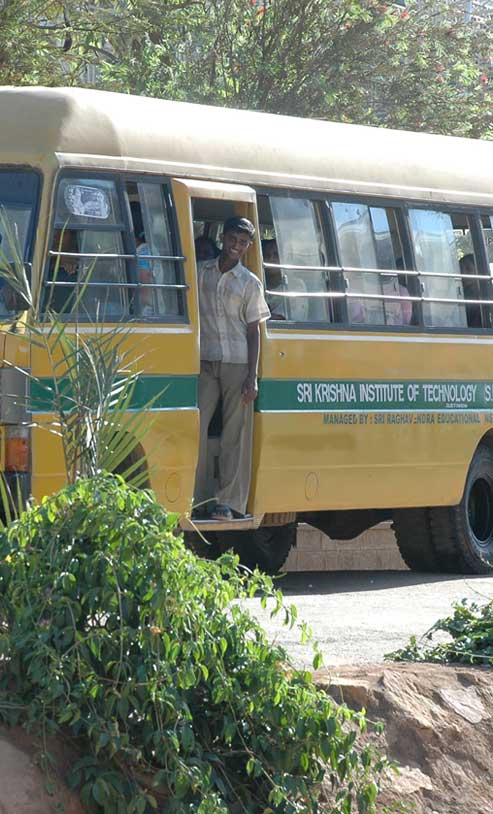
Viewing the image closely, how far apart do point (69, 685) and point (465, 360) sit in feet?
25.5

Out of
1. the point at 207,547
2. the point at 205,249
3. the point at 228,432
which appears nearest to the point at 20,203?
the point at 205,249

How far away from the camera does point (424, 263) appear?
40.8ft

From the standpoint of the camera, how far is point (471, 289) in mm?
12945

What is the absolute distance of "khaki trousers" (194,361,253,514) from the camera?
10734 millimetres

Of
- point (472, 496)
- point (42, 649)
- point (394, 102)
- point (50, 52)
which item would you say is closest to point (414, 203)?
point (472, 496)

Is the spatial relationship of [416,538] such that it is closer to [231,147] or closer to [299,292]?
[299,292]

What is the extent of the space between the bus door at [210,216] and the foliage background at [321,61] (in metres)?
7.16

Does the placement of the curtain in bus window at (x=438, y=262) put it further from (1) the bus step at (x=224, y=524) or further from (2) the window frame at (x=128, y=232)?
(2) the window frame at (x=128, y=232)

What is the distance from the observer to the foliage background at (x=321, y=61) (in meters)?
20.5

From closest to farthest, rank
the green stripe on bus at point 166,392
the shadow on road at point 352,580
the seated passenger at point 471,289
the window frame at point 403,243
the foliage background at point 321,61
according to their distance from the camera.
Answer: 1. the green stripe on bus at point 166,392
2. the window frame at point 403,243
3. the shadow on road at point 352,580
4. the seated passenger at point 471,289
5. the foliage background at point 321,61

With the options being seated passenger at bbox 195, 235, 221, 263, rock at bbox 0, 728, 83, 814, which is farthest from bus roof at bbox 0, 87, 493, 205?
rock at bbox 0, 728, 83, 814

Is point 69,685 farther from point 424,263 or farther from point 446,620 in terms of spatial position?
point 424,263

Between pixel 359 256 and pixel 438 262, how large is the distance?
0.94 metres

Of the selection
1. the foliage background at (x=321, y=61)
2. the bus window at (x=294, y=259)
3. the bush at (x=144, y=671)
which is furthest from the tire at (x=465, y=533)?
the bush at (x=144, y=671)
